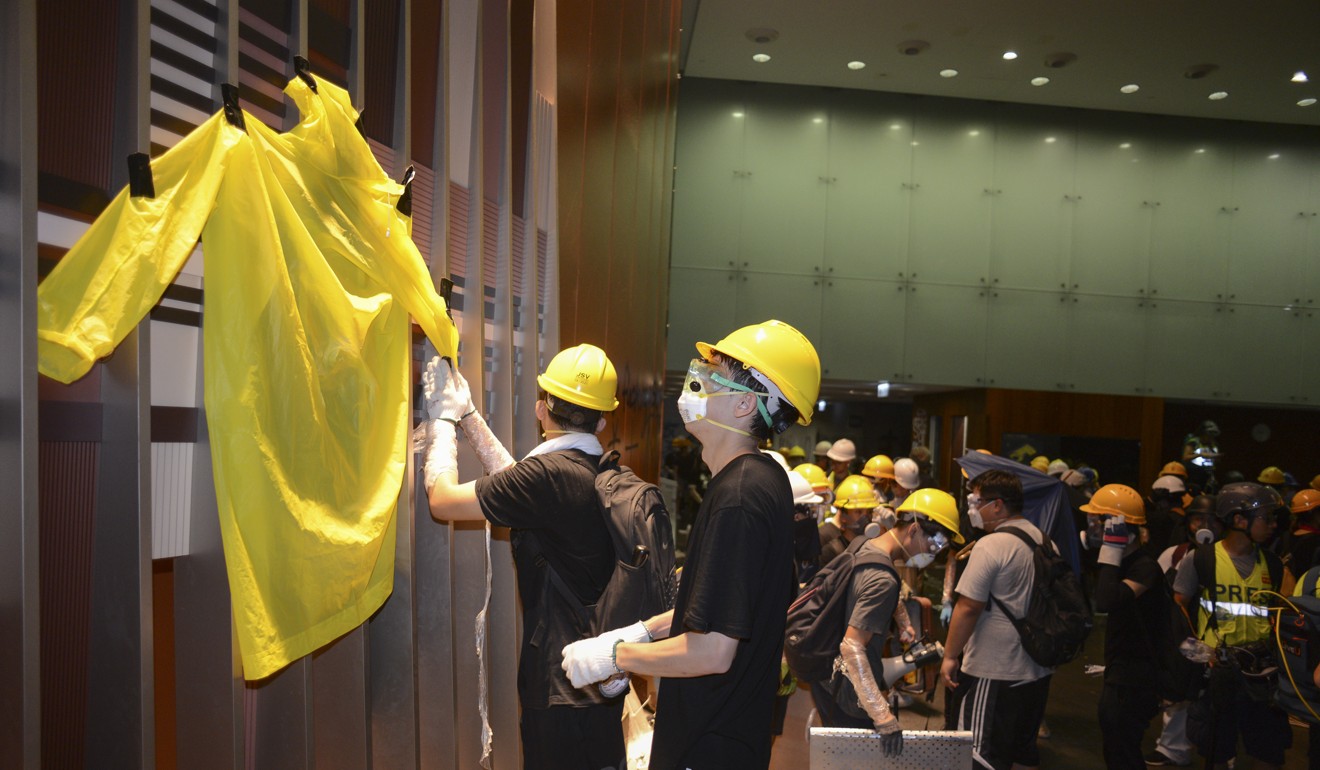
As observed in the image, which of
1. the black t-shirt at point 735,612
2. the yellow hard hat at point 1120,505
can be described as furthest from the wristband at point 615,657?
the yellow hard hat at point 1120,505

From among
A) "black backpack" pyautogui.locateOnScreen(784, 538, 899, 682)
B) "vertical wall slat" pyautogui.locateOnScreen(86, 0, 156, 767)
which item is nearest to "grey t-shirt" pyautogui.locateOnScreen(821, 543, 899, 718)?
"black backpack" pyautogui.locateOnScreen(784, 538, 899, 682)

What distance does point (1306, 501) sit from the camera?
7.17 m

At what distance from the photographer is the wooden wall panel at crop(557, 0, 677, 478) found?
15.9 ft

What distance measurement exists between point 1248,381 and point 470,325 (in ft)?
51.3

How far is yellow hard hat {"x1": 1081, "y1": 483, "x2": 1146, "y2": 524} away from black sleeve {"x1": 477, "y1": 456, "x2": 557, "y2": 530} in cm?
396

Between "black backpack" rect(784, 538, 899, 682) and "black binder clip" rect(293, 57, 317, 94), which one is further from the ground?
"black binder clip" rect(293, 57, 317, 94)

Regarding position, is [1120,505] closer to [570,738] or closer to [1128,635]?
[1128,635]

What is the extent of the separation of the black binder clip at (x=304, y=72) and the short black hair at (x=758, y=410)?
47.8 inches

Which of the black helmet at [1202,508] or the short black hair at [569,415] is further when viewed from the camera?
the black helmet at [1202,508]

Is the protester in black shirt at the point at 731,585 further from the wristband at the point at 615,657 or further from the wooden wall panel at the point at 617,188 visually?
the wooden wall panel at the point at 617,188

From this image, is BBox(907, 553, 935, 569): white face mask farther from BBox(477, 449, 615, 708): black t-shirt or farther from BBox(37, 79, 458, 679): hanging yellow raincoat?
BBox(37, 79, 458, 679): hanging yellow raincoat

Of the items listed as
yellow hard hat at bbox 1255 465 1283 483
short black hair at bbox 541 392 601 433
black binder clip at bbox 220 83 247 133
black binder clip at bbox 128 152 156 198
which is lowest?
yellow hard hat at bbox 1255 465 1283 483

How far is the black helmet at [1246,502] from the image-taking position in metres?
5.61

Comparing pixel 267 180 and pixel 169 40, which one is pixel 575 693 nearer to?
pixel 267 180
